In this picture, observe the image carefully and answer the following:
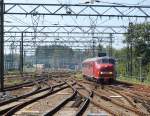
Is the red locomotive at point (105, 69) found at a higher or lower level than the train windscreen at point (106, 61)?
lower

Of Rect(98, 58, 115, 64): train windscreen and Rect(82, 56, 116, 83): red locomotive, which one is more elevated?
Rect(98, 58, 115, 64): train windscreen

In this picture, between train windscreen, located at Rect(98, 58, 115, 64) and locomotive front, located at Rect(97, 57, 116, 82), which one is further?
train windscreen, located at Rect(98, 58, 115, 64)

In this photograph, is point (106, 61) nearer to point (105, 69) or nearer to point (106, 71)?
point (105, 69)

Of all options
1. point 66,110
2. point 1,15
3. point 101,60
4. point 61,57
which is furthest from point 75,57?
point 66,110

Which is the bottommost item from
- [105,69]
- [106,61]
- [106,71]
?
[106,71]

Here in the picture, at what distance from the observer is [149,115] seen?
55.3 feet

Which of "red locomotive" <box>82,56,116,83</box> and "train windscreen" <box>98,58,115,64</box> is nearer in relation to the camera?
"red locomotive" <box>82,56,116,83</box>

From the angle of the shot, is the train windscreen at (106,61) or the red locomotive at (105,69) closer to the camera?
the red locomotive at (105,69)

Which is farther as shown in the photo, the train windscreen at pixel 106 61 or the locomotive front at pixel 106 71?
the train windscreen at pixel 106 61

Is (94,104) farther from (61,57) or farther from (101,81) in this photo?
(61,57)

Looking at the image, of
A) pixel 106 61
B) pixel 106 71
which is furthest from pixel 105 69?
pixel 106 61

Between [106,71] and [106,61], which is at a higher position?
[106,61]

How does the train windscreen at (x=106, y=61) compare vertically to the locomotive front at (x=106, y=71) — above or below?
above

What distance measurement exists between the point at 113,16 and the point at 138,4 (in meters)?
2.30
